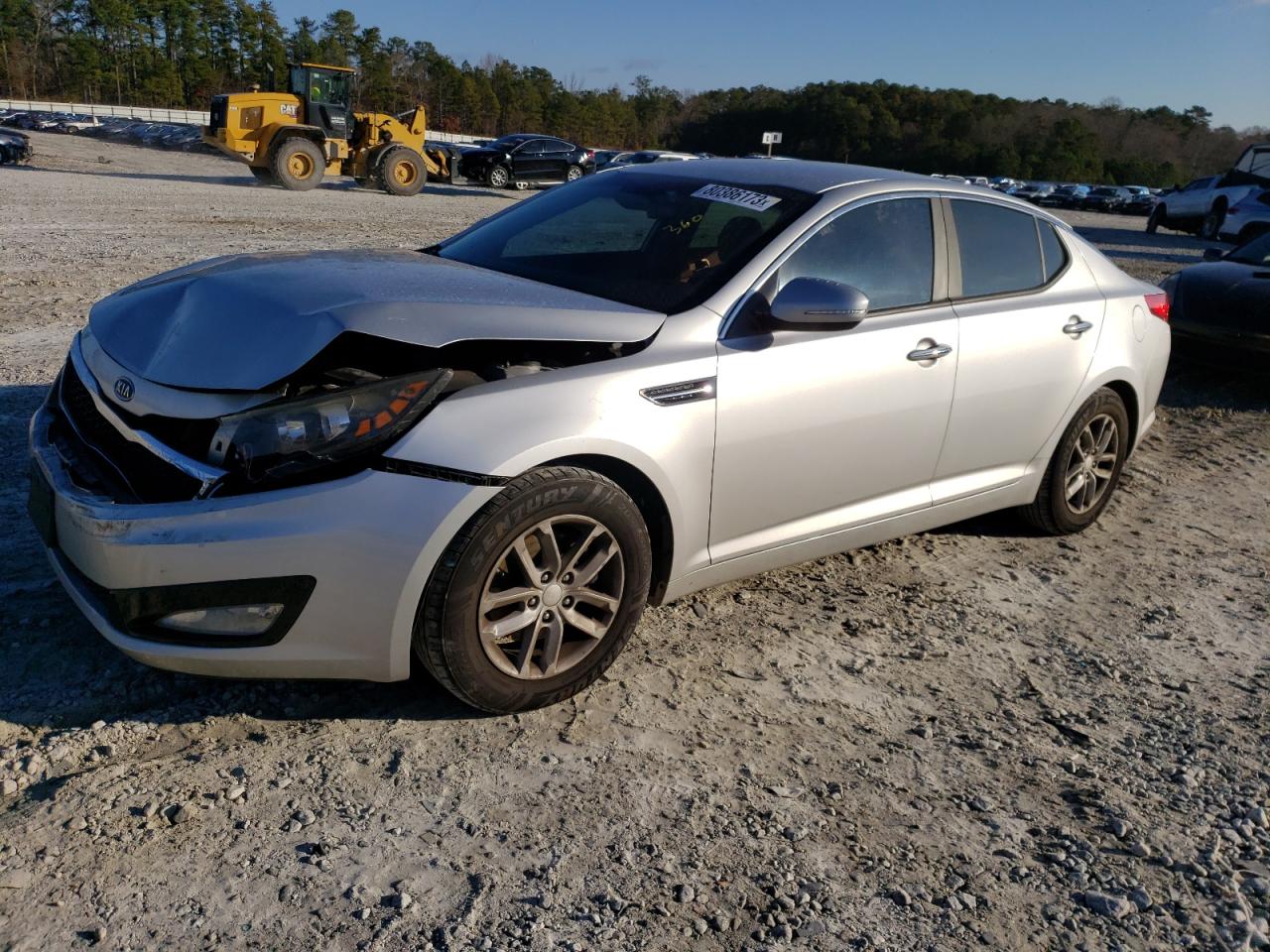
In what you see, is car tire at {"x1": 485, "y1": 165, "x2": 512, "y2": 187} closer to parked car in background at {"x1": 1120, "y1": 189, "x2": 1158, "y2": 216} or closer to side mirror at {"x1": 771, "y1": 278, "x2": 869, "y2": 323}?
side mirror at {"x1": 771, "y1": 278, "x2": 869, "y2": 323}

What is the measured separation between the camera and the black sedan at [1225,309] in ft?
26.6

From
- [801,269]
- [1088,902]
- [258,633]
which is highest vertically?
[801,269]

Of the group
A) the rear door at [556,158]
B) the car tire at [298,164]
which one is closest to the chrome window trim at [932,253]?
the car tire at [298,164]

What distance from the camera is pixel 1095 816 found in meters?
2.88

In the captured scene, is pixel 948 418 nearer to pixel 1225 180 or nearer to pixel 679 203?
pixel 679 203

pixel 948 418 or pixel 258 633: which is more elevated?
pixel 948 418

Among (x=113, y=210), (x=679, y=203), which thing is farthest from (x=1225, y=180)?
(x=679, y=203)

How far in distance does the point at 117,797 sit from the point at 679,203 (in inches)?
111

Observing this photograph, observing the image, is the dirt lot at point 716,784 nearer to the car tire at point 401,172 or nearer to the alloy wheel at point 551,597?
the alloy wheel at point 551,597

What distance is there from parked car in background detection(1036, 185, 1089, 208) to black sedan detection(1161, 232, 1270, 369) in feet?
149

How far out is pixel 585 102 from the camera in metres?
102

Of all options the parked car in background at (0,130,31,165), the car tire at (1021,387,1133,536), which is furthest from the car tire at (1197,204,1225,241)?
the parked car in background at (0,130,31,165)

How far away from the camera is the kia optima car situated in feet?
9.02

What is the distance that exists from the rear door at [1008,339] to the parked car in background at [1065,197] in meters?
50.3
